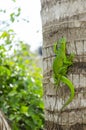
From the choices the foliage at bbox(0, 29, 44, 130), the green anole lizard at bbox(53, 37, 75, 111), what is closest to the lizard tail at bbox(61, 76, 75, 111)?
the green anole lizard at bbox(53, 37, 75, 111)

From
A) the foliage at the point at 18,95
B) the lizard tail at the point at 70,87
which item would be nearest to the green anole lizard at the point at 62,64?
the lizard tail at the point at 70,87

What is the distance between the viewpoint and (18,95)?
4.59m

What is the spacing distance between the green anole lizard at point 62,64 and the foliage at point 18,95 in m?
2.09

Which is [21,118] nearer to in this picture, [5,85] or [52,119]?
[5,85]

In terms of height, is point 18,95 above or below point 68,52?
below

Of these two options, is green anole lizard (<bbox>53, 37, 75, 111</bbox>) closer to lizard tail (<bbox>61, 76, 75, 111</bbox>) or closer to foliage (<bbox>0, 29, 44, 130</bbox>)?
lizard tail (<bbox>61, 76, 75, 111</bbox>)

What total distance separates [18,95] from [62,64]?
239 centimetres

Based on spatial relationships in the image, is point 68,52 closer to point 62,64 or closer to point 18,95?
point 62,64

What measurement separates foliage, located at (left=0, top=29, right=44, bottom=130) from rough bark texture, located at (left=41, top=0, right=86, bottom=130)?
6.58 feet

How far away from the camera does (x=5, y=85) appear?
4.80m

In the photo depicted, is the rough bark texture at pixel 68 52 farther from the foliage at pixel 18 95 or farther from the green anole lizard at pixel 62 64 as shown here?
the foliage at pixel 18 95

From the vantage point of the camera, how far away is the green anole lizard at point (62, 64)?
221 cm

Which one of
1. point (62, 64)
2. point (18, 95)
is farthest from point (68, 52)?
point (18, 95)

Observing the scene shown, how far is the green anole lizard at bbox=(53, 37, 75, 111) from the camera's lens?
2215mm
